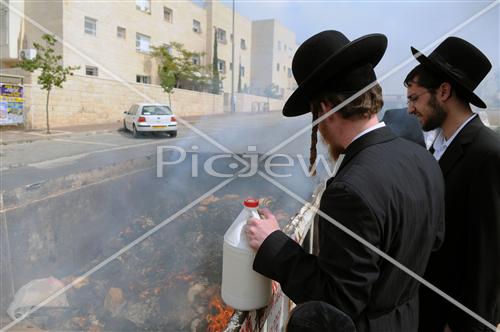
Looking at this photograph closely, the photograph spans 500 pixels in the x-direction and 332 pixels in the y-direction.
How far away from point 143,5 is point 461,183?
1023 inches

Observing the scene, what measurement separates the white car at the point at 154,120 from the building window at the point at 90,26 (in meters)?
9.28

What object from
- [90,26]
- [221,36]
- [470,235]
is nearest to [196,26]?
[221,36]

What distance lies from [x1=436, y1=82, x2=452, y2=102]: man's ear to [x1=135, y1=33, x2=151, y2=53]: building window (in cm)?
2423

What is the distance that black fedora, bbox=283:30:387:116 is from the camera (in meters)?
0.99

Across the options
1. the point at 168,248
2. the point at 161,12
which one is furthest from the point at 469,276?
the point at 161,12

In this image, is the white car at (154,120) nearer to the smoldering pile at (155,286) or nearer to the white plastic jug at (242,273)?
the smoldering pile at (155,286)

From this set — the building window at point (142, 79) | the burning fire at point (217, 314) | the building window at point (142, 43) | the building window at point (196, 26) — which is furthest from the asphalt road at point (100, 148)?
the building window at point (196, 26)

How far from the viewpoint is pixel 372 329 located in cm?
102

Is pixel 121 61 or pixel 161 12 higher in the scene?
pixel 161 12

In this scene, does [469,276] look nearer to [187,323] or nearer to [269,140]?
[187,323]

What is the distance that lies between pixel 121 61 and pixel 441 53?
23.1 m

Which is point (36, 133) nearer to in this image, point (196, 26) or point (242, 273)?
point (242, 273)

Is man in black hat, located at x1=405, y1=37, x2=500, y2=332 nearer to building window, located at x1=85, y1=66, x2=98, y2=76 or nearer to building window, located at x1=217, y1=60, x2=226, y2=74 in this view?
building window, located at x1=85, y1=66, x2=98, y2=76

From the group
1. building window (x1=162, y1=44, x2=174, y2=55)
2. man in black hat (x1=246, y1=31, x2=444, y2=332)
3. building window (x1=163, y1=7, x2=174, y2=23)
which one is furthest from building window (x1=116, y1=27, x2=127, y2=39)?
man in black hat (x1=246, y1=31, x2=444, y2=332)
